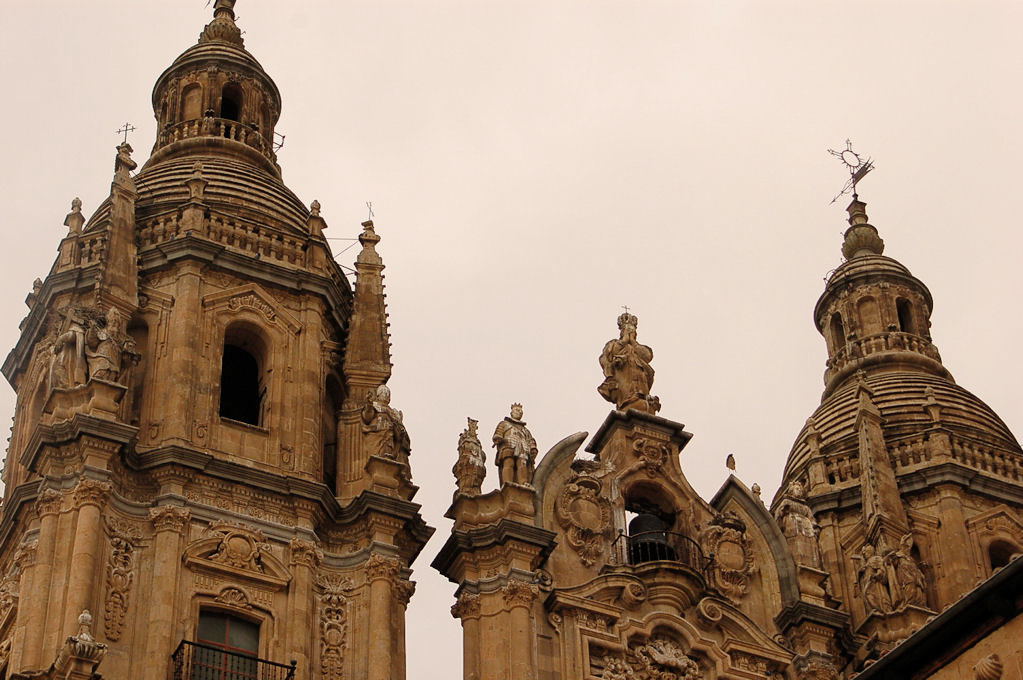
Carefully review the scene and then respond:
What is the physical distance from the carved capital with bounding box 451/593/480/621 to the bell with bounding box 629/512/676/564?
380 centimetres

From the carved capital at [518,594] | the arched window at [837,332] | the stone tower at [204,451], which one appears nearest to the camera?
the stone tower at [204,451]

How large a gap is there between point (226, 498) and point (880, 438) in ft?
56.1

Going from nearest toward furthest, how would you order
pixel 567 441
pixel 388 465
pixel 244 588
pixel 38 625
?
1. pixel 38 625
2. pixel 244 588
3. pixel 388 465
4. pixel 567 441

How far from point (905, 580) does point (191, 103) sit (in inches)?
761

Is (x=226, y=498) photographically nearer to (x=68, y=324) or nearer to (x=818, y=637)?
(x=68, y=324)

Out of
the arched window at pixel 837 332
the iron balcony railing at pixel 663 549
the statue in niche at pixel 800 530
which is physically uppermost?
the arched window at pixel 837 332

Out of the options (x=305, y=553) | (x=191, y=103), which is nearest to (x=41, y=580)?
(x=305, y=553)

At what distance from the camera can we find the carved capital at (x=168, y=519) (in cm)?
3459

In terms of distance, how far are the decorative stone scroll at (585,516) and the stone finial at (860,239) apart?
60.1ft

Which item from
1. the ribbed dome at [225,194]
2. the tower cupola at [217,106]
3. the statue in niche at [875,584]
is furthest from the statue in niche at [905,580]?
the tower cupola at [217,106]

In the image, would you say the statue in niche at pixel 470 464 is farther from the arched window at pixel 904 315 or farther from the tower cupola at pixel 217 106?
the arched window at pixel 904 315

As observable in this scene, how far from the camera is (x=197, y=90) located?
46.3 meters

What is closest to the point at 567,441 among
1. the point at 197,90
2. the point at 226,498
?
the point at 226,498

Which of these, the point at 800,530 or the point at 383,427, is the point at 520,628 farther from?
the point at 800,530
